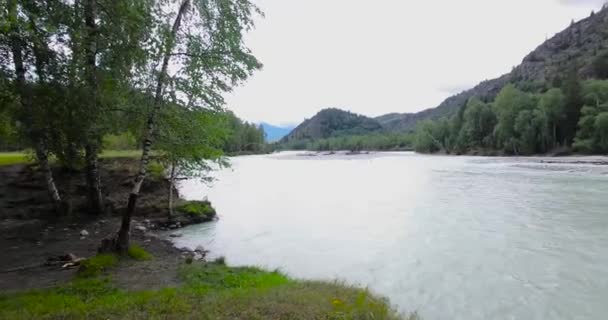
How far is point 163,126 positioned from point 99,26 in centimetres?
352

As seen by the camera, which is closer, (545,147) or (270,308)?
(270,308)

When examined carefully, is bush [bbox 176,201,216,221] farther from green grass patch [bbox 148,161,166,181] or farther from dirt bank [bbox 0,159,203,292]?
green grass patch [bbox 148,161,166,181]

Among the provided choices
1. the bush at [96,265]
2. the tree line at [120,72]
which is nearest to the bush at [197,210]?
the tree line at [120,72]

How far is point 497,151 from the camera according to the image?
91.5m

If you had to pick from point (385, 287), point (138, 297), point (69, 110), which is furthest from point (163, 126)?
point (385, 287)

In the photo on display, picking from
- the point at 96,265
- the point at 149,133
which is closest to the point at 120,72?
the point at 149,133

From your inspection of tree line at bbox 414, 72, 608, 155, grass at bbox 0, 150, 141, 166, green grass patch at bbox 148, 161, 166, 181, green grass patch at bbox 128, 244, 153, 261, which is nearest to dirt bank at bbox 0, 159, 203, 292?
green grass patch at bbox 148, 161, 166, 181

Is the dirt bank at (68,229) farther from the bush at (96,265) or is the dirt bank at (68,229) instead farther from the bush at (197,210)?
the bush at (197,210)

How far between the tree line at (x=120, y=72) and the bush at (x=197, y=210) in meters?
7.72

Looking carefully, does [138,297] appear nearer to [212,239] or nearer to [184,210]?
[212,239]

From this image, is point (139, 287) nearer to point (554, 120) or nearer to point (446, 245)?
point (446, 245)

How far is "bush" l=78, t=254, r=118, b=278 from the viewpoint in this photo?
28.6 feet

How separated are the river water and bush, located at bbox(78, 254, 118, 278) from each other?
4158 mm

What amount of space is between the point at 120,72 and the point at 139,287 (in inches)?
195
